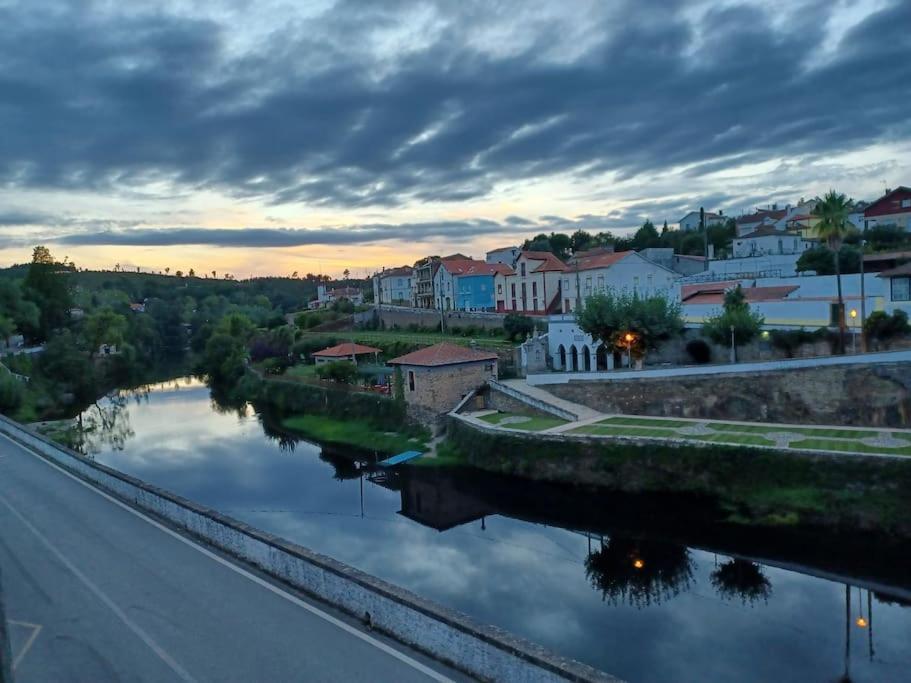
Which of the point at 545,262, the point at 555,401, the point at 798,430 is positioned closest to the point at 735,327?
the point at 798,430

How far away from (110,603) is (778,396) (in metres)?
26.5

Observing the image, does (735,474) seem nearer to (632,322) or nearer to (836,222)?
(632,322)

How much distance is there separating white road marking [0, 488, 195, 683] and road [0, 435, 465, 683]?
0.03m

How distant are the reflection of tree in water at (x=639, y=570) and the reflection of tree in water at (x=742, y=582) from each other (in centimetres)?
83

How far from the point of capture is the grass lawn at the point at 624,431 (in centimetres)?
2734

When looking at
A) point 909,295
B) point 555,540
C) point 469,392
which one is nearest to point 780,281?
point 909,295

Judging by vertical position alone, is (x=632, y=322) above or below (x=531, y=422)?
above

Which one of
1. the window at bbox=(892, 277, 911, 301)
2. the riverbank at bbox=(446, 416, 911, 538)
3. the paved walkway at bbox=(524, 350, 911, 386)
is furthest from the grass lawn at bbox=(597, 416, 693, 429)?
the window at bbox=(892, 277, 911, 301)

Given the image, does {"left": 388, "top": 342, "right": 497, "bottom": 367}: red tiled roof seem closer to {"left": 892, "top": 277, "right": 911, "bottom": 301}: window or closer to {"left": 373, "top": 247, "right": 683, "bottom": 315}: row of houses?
{"left": 373, "top": 247, "right": 683, "bottom": 315}: row of houses

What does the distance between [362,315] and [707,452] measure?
202 feet

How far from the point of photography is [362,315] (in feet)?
271

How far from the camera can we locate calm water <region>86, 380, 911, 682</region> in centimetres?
1523

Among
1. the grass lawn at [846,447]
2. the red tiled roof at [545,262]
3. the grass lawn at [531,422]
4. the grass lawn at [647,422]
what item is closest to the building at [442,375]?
the grass lawn at [531,422]

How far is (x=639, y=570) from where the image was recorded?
20.1 m
